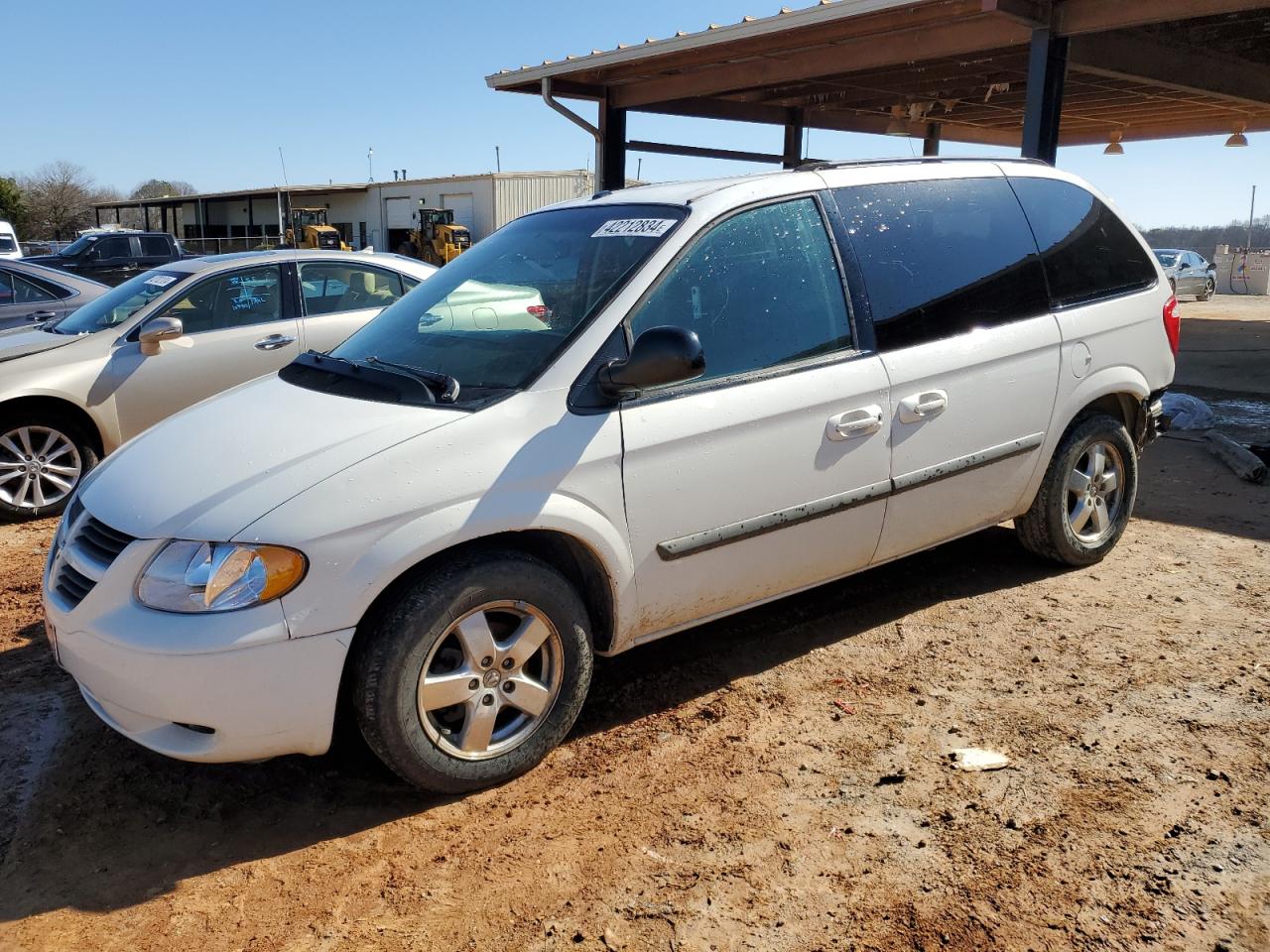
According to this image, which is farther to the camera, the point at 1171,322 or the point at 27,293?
the point at 27,293

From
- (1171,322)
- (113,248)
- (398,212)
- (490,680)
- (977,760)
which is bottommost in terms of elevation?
(977,760)

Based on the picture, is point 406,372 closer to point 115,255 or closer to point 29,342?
point 29,342

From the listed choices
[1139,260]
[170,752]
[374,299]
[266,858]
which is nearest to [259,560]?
[170,752]

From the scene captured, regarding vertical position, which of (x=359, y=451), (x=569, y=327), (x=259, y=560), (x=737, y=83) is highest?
(x=737, y=83)

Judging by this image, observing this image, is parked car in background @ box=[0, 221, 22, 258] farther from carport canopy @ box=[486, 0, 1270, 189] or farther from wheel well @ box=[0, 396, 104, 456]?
wheel well @ box=[0, 396, 104, 456]

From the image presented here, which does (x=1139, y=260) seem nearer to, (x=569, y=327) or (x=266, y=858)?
(x=569, y=327)

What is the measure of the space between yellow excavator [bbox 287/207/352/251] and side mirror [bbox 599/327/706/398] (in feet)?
104

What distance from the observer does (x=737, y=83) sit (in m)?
11.9

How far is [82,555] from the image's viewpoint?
10.1 feet

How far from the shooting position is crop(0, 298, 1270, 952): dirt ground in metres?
2.59

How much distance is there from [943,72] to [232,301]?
29.0 ft

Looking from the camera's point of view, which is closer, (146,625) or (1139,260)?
(146,625)

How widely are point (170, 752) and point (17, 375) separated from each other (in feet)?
14.5

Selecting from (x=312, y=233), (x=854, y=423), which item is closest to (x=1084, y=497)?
(x=854, y=423)
